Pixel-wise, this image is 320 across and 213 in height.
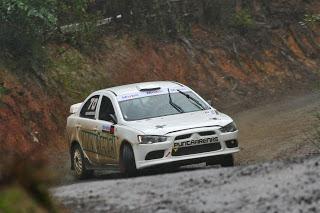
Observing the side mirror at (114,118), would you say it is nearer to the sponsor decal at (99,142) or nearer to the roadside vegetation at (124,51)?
the sponsor decal at (99,142)

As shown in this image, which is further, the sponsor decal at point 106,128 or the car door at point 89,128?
the car door at point 89,128

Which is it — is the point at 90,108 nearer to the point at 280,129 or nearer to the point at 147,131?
the point at 147,131

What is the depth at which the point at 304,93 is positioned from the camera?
25.8 meters

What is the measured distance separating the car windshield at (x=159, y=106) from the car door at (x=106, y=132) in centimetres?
26

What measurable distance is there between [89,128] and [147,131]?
191 centimetres

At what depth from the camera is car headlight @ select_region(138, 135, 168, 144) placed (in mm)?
11492

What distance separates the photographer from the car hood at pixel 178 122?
38.1ft

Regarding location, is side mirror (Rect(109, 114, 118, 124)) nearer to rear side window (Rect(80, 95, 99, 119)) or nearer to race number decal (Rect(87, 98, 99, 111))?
rear side window (Rect(80, 95, 99, 119))

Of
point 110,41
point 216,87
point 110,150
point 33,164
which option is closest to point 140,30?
point 110,41

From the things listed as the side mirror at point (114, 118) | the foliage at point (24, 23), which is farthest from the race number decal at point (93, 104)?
the foliage at point (24, 23)

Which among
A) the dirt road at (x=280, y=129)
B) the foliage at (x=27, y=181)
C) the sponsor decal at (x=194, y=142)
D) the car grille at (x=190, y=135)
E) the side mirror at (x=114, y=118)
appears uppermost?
the foliage at (x=27, y=181)

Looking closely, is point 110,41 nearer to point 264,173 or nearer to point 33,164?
point 264,173

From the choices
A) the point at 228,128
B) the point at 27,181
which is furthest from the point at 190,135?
the point at 27,181

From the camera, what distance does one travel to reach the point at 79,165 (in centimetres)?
1370
